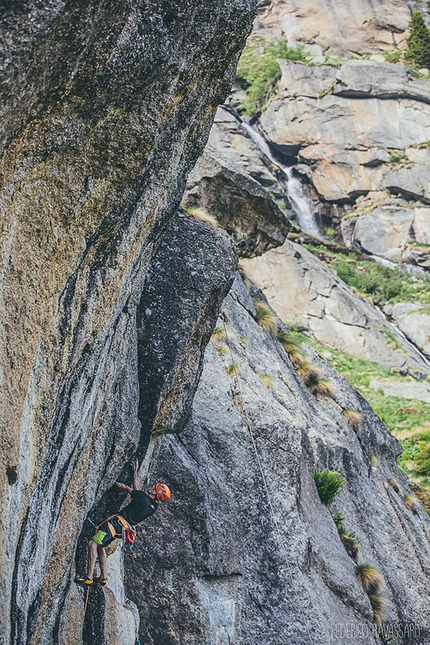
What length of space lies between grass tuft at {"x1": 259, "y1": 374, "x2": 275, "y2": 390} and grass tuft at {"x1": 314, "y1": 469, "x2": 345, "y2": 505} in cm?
185

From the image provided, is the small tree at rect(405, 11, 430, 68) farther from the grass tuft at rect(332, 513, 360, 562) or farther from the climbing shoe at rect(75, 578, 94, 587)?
the climbing shoe at rect(75, 578, 94, 587)

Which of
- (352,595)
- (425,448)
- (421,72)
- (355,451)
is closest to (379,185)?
(421,72)

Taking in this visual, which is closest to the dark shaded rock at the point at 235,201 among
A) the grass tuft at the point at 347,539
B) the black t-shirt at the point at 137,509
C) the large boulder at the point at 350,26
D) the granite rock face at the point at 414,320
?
the grass tuft at the point at 347,539

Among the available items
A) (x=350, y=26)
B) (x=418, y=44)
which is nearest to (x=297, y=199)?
(x=418, y=44)

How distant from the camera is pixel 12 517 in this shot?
512 centimetres

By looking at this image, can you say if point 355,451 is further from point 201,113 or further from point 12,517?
point 12,517

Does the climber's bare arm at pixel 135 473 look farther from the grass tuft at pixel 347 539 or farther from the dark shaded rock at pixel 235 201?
the dark shaded rock at pixel 235 201

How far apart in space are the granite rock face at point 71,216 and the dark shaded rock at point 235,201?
6981 millimetres

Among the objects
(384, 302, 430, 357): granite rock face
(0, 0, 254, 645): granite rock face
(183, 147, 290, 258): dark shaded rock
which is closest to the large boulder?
(384, 302, 430, 357): granite rock face

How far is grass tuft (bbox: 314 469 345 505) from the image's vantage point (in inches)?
497

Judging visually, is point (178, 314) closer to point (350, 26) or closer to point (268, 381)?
point (268, 381)

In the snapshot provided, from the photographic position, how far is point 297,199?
164 ft

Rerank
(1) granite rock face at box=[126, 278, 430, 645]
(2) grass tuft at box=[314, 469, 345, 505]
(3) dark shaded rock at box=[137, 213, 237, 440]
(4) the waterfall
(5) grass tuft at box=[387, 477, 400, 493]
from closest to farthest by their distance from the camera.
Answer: (3) dark shaded rock at box=[137, 213, 237, 440]
(1) granite rock face at box=[126, 278, 430, 645]
(2) grass tuft at box=[314, 469, 345, 505]
(5) grass tuft at box=[387, 477, 400, 493]
(4) the waterfall

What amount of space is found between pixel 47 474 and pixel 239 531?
16.8 feet
